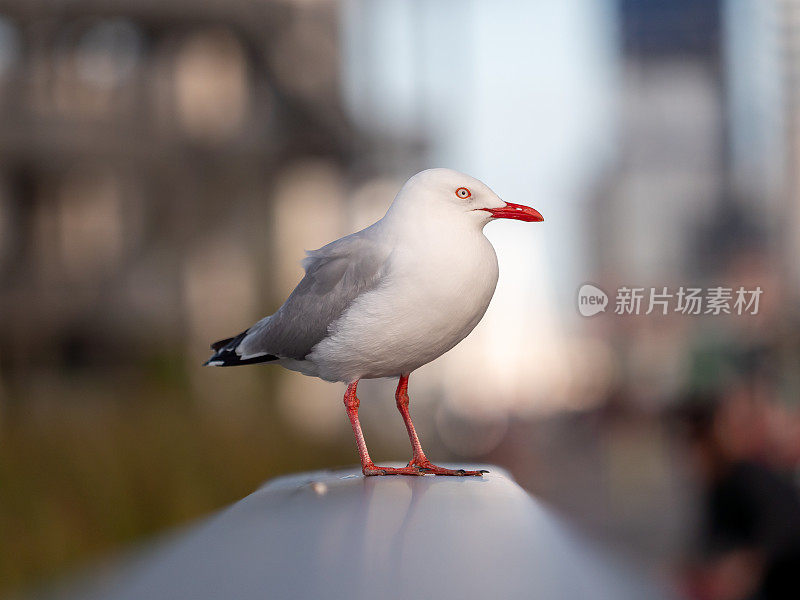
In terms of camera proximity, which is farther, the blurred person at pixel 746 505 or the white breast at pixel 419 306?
the blurred person at pixel 746 505

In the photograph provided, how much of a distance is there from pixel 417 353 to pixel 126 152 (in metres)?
11.2

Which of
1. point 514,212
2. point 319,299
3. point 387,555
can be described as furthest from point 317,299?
point 387,555

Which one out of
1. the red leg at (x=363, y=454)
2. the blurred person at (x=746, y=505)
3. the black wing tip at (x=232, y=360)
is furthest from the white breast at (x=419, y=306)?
the blurred person at (x=746, y=505)

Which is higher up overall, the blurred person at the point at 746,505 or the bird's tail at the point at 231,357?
the bird's tail at the point at 231,357

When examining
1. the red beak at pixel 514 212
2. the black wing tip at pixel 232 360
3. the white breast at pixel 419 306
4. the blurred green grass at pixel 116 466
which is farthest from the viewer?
the blurred green grass at pixel 116 466

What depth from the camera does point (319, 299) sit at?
7.55 feet

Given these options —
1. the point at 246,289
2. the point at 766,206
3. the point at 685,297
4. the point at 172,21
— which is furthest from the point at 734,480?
the point at 766,206

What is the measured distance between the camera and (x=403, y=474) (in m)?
2.12

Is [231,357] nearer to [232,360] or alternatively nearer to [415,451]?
[232,360]

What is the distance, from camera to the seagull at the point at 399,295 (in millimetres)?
1939

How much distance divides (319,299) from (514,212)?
0.53 m

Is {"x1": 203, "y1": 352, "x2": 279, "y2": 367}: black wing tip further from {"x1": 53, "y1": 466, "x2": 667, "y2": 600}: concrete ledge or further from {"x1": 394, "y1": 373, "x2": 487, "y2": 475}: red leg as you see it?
{"x1": 53, "y1": 466, "x2": 667, "y2": 600}: concrete ledge

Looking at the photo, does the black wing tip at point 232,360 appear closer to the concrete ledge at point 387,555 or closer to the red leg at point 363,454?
the red leg at point 363,454

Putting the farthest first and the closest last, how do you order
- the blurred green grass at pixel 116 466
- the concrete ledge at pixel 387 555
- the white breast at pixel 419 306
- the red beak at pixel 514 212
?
the blurred green grass at pixel 116 466
the red beak at pixel 514 212
the white breast at pixel 419 306
the concrete ledge at pixel 387 555
